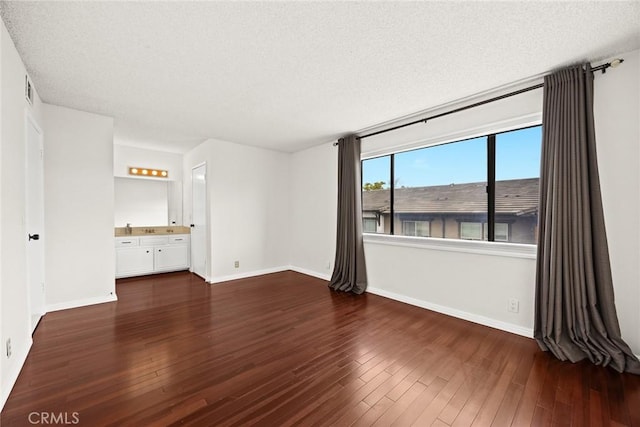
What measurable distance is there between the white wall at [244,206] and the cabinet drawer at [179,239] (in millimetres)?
405

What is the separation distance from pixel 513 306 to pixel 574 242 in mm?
877

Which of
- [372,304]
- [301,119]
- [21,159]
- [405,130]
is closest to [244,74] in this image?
[301,119]

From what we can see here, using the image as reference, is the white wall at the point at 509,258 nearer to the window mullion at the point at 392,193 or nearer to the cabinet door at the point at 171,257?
the window mullion at the point at 392,193

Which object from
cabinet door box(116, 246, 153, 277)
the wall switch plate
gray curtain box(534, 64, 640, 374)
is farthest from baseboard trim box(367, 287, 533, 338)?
cabinet door box(116, 246, 153, 277)

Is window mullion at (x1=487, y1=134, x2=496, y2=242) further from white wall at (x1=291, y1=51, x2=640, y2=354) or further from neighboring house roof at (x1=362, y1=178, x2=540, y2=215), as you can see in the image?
white wall at (x1=291, y1=51, x2=640, y2=354)

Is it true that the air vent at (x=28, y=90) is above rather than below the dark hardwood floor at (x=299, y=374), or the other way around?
above

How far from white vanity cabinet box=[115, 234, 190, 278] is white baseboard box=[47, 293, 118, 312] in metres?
1.25

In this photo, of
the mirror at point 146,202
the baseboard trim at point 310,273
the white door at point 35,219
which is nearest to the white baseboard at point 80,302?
the white door at point 35,219

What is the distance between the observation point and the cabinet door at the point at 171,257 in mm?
5098

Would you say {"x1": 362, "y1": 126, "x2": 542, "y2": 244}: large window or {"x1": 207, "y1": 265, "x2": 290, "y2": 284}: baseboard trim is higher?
{"x1": 362, "y1": 126, "x2": 542, "y2": 244}: large window

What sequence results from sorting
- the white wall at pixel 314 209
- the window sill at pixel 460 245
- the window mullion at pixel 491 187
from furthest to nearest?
the white wall at pixel 314 209 → the window mullion at pixel 491 187 → the window sill at pixel 460 245

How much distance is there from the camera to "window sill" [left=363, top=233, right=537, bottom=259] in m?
2.67

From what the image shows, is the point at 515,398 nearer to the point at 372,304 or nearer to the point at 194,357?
the point at 372,304

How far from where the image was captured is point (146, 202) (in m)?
5.43
